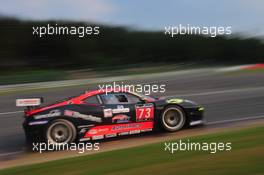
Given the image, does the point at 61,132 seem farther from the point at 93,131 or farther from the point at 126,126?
the point at 126,126

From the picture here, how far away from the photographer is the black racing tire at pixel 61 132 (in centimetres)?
950

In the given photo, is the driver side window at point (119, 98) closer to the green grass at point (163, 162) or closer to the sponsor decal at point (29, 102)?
the sponsor decal at point (29, 102)

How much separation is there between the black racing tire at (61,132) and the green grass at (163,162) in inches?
59.9

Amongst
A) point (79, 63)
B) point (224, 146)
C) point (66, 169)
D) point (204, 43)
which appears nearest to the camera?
point (66, 169)

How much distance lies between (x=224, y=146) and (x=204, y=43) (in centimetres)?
2636

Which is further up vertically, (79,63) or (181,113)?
(79,63)

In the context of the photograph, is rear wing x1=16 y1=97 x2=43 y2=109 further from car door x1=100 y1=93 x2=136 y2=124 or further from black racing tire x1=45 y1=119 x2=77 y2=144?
car door x1=100 y1=93 x2=136 y2=124

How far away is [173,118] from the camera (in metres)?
10.3

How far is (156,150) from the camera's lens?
8047 millimetres

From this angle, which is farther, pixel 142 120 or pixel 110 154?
pixel 142 120

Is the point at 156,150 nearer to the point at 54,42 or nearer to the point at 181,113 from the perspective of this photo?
the point at 181,113

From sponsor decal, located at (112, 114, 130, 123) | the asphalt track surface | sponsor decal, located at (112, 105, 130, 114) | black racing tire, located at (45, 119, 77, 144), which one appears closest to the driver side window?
sponsor decal, located at (112, 105, 130, 114)

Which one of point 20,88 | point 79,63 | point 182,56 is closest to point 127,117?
point 20,88

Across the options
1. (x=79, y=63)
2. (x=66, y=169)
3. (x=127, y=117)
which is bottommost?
(x=66, y=169)
